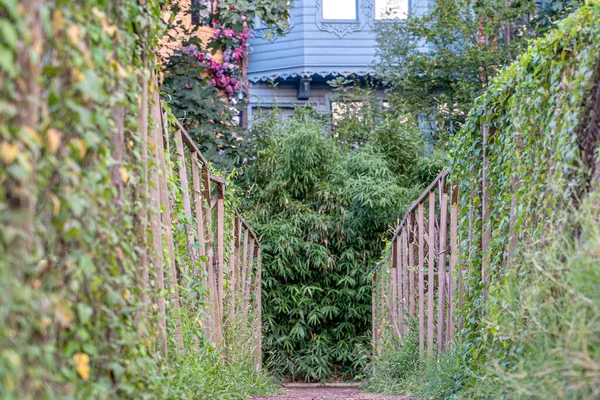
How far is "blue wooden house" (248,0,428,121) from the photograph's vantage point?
13664mm

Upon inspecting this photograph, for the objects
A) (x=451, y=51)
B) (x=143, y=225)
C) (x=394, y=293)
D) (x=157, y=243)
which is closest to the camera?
(x=143, y=225)

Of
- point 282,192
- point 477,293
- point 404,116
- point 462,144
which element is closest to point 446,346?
point 477,293

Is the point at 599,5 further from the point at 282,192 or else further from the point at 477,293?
the point at 282,192

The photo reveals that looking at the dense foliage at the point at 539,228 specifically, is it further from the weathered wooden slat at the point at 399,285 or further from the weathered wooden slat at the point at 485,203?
the weathered wooden slat at the point at 399,285

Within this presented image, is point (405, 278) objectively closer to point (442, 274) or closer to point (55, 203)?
point (442, 274)

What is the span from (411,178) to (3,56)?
10.2 metres

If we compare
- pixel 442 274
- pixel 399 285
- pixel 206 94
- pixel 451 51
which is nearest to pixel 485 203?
pixel 442 274

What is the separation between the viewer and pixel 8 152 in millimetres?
1592

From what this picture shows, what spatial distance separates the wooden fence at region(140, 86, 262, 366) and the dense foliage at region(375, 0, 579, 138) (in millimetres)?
4731

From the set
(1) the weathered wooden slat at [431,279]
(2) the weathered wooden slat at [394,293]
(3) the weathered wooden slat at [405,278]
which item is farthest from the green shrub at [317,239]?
(1) the weathered wooden slat at [431,279]

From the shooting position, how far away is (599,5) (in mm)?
2871

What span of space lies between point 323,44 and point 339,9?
0.73m

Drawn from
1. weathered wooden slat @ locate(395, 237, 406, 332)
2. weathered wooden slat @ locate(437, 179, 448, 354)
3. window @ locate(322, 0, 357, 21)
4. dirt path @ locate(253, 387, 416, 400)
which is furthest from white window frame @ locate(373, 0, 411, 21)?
weathered wooden slat @ locate(437, 179, 448, 354)

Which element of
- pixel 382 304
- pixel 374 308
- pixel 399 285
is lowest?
pixel 374 308
